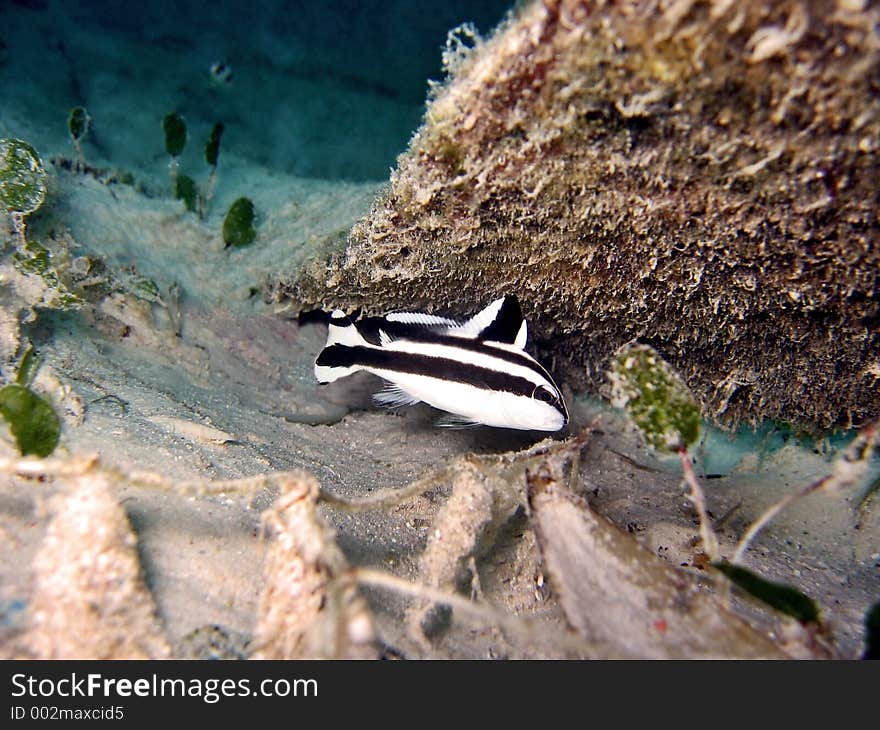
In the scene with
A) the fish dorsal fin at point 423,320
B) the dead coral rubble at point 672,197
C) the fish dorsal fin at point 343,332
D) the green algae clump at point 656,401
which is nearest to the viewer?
the dead coral rubble at point 672,197

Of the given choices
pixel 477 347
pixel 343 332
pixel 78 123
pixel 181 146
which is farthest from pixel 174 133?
pixel 477 347

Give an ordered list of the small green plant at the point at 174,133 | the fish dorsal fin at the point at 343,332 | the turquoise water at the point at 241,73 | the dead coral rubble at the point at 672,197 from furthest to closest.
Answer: the turquoise water at the point at 241,73 → the small green plant at the point at 174,133 → the fish dorsal fin at the point at 343,332 → the dead coral rubble at the point at 672,197

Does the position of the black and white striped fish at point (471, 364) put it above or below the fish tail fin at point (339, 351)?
below

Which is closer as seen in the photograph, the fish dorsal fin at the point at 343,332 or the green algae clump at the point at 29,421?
the green algae clump at the point at 29,421

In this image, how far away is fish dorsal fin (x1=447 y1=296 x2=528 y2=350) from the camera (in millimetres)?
3021

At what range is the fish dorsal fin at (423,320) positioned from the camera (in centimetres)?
314

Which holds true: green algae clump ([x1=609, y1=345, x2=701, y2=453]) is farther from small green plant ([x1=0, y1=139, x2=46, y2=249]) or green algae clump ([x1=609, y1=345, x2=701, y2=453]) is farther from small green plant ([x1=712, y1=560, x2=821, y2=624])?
small green plant ([x1=0, y1=139, x2=46, y2=249])

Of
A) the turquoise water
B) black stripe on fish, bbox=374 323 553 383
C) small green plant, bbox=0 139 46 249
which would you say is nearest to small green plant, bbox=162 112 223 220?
the turquoise water

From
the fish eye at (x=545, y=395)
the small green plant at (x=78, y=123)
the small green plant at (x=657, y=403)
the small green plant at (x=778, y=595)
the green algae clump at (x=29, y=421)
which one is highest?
the small green plant at (x=78, y=123)

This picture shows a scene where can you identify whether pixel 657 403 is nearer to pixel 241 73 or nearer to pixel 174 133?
pixel 174 133

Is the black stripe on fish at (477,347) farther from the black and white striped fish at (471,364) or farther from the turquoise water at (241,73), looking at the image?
the turquoise water at (241,73)

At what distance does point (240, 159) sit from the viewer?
26.8ft

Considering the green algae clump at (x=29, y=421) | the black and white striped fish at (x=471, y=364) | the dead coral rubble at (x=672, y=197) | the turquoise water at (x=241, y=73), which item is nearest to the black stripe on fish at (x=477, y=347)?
the black and white striped fish at (x=471, y=364)
